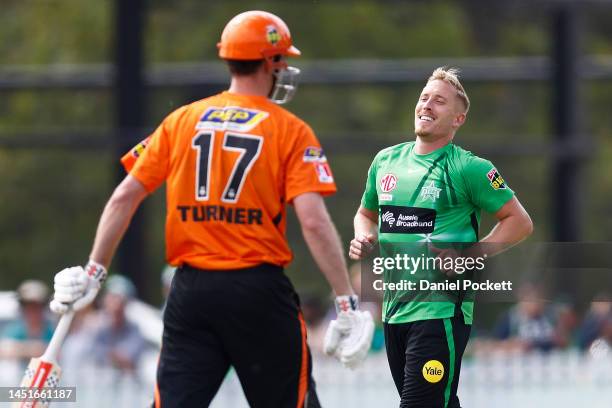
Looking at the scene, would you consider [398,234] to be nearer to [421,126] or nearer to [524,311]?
[421,126]

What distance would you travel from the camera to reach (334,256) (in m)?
6.04

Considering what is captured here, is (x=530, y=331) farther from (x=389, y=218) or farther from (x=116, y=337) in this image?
(x=389, y=218)

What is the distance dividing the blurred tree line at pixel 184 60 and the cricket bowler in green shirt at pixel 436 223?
639 inches

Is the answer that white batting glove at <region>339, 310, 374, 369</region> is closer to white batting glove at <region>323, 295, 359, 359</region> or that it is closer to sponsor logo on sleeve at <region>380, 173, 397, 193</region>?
white batting glove at <region>323, 295, 359, 359</region>


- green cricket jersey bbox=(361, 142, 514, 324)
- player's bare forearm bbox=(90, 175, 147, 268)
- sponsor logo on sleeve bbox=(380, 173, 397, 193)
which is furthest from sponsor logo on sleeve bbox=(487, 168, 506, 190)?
player's bare forearm bbox=(90, 175, 147, 268)

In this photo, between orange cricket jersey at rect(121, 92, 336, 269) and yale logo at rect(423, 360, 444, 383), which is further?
yale logo at rect(423, 360, 444, 383)

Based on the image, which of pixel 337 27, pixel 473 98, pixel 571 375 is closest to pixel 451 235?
pixel 571 375

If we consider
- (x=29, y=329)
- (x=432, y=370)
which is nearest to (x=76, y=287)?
(x=432, y=370)

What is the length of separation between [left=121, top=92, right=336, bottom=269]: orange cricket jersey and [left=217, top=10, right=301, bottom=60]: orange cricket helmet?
0.24 m

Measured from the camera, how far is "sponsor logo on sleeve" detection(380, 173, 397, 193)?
6375 millimetres

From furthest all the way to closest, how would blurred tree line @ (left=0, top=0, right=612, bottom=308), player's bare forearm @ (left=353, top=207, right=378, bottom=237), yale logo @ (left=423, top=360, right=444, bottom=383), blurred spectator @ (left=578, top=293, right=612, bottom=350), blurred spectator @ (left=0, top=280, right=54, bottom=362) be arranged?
blurred tree line @ (left=0, top=0, right=612, bottom=308), blurred spectator @ (left=578, top=293, right=612, bottom=350), blurred spectator @ (left=0, top=280, right=54, bottom=362), player's bare forearm @ (left=353, top=207, right=378, bottom=237), yale logo @ (left=423, top=360, right=444, bottom=383)

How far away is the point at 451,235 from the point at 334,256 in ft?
1.98

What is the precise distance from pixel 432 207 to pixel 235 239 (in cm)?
93

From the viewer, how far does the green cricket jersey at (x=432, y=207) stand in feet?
20.5
